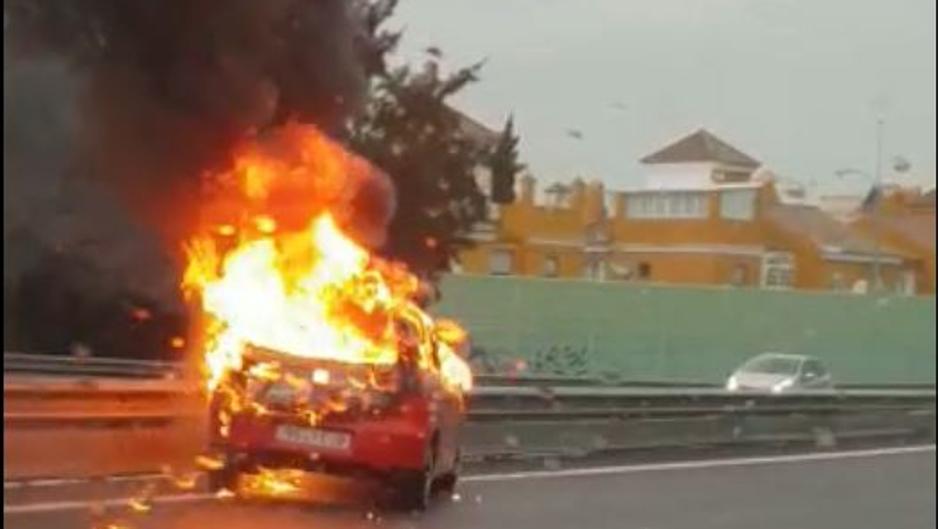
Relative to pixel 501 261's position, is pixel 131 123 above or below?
above

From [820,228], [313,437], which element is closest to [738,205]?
[820,228]

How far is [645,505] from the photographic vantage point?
14.3 metres

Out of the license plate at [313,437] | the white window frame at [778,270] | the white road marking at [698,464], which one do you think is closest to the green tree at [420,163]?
the license plate at [313,437]

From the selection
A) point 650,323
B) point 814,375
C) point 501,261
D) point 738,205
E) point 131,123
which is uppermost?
point 131,123

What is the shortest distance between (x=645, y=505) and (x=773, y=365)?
5.50m

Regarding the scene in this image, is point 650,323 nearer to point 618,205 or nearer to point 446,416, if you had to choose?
point 446,416

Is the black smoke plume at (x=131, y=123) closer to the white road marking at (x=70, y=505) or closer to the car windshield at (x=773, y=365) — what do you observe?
the white road marking at (x=70, y=505)

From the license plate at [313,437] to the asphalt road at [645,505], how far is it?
34 centimetres

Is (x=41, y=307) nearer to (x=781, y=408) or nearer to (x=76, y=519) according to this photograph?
(x=76, y=519)

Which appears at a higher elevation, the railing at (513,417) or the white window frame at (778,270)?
the white window frame at (778,270)

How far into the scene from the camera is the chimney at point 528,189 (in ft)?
39.0

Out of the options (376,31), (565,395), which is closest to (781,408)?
(565,395)

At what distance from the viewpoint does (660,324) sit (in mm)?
16734

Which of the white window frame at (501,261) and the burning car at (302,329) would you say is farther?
the white window frame at (501,261)
